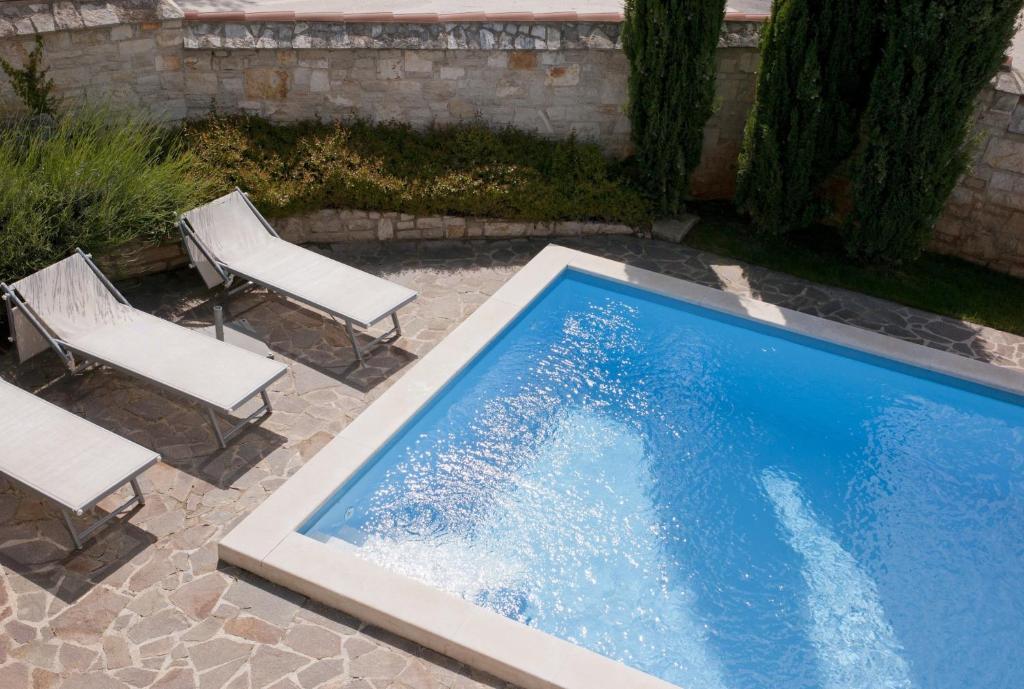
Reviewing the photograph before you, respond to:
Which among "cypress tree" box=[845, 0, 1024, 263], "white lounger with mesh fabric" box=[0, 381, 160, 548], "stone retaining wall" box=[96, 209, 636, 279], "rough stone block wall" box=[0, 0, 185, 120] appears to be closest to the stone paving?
"white lounger with mesh fabric" box=[0, 381, 160, 548]

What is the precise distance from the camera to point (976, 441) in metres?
8.57

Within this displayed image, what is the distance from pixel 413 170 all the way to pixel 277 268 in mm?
2204

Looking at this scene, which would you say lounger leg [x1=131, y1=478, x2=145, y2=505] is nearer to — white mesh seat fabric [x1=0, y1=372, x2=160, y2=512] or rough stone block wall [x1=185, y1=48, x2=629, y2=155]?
white mesh seat fabric [x1=0, y1=372, x2=160, y2=512]

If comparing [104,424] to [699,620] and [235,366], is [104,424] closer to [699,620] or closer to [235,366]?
[235,366]

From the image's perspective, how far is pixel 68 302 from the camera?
8.41 m

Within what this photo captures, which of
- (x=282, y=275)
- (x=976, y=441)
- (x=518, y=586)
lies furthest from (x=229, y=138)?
(x=976, y=441)

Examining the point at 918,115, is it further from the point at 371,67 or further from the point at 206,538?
the point at 206,538

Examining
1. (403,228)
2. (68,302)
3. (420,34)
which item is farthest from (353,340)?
(420,34)

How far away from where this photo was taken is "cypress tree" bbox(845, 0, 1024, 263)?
9180 millimetres

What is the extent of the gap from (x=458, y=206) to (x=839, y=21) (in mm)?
4551

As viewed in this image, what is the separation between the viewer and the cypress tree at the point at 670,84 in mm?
10312

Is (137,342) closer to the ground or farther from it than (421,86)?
closer to the ground

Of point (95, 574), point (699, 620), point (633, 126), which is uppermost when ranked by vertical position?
point (633, 126)

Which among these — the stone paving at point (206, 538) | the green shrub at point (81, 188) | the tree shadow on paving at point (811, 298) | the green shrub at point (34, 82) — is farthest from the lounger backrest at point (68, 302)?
the tree shadow on paving at point (811, 298)
